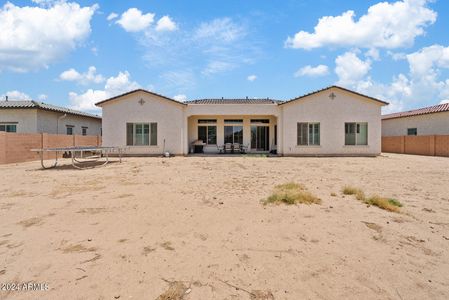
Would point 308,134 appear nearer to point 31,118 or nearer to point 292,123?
point 292,123

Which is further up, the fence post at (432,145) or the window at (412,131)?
the window at (412,131)

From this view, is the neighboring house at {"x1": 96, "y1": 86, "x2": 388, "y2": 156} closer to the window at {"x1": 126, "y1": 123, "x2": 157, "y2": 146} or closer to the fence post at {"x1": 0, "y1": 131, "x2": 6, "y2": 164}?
the window at {"x1": 126, "y1": 123, "x2": 157, "y2": 146}

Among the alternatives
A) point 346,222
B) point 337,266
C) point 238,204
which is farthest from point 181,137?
point 337,266

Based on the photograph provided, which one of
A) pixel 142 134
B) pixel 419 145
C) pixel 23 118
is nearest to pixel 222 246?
pixel 142 134

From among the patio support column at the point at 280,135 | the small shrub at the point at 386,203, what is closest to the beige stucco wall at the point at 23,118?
the patio support column at the point at 280,135

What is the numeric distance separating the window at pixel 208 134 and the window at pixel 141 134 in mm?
4214

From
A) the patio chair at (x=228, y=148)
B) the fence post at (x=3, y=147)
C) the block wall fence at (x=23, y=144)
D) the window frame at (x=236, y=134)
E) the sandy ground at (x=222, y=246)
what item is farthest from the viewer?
the window frame at (x=236, y=134)

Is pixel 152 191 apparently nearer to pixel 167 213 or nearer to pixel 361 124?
pixel 167 213

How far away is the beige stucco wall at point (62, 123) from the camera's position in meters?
19.8

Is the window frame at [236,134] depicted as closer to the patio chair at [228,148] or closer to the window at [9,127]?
the patio chair at [228,148]

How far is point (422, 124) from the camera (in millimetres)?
23359

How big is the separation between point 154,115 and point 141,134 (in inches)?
66.5

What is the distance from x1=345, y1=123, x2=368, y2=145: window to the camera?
18375 millimetres

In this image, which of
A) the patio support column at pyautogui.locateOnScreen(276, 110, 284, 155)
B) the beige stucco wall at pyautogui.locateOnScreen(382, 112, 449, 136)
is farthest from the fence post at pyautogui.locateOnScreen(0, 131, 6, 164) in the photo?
the beige stucco wall at pyautogui.locateOnScreen(382, 112, 449, 136)
